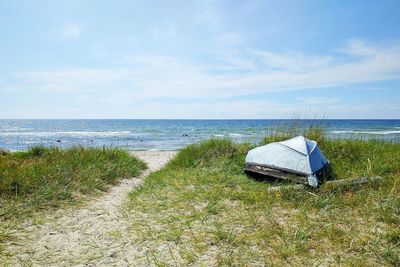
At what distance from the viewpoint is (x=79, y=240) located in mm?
3693

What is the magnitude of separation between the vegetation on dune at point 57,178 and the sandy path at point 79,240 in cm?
52

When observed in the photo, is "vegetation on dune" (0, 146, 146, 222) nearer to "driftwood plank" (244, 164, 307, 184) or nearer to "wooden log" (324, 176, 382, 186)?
"driftwood plank" (244, 164, 307, 184)

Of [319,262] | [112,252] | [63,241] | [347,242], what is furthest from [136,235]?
[347,242]

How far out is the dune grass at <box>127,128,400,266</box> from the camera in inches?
123

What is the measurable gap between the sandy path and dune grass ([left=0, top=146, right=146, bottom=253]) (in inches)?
14.6

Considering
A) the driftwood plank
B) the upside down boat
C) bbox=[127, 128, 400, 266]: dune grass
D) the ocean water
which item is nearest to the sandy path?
bbox=[127, 128, 400, 266]: dune grass

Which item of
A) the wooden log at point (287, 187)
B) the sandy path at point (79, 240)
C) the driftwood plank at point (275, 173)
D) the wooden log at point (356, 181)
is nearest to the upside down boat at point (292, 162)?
the driftwood plank at point (275, 173)

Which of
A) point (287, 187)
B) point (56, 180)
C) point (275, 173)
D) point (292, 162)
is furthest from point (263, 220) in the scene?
point (56, 180)

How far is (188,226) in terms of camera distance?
393 cm

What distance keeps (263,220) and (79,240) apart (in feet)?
7.71

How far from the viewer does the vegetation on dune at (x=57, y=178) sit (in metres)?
4.87

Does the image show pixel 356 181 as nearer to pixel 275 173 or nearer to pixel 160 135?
pixel 275 173

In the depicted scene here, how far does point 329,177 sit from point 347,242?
307 centimetres

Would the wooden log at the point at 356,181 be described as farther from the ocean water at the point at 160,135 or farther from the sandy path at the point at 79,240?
the ocean water at the point at 160,135
